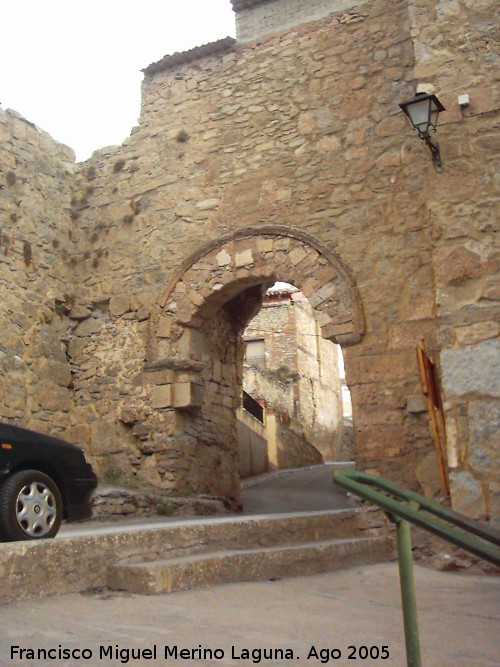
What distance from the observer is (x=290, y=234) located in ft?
26.3

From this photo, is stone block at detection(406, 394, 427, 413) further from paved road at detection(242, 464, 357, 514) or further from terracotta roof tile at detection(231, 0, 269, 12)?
terracotta roof tile at detection(231, 0, 269, 12)

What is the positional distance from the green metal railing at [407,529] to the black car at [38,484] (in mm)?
2890

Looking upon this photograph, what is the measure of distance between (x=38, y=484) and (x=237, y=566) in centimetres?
143

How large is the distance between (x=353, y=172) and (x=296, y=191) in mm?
729

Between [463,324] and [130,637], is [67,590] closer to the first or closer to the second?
[130,637]

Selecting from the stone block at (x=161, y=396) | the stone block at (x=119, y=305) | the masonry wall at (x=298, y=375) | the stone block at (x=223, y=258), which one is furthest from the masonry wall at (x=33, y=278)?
the masonry wall at (x=298, y=375)

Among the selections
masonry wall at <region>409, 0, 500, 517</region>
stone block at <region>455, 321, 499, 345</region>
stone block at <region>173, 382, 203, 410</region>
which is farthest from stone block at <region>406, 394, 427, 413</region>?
stone block at <region>173, 382, 203, 410</region>

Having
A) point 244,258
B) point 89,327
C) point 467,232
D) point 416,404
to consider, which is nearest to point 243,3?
point 244,258

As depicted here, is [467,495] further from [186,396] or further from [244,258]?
[244,258]

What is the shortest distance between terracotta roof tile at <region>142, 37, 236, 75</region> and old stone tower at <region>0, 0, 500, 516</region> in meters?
0.02

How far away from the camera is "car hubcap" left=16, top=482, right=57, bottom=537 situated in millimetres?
4254

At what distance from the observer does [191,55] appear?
933cm

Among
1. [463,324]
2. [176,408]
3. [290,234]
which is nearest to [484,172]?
[463,324]

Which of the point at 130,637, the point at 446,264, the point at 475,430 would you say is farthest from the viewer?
the point at 446,264
